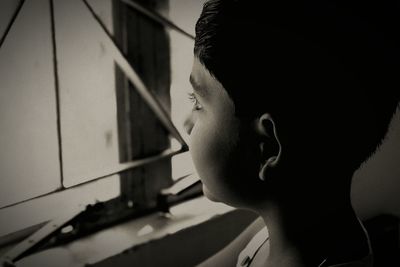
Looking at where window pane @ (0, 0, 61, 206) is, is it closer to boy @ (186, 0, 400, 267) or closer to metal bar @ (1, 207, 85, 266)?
metal bar @ (1, 207, 85, 266)

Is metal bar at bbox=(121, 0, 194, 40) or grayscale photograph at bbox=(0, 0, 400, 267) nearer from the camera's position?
grayscale photograph at bbox=(0, 0, 400, 267)

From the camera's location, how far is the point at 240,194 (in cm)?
79

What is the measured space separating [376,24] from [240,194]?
1.03 feet

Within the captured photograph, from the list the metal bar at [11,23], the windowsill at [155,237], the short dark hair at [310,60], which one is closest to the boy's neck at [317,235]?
the short dark hair at [310,60]

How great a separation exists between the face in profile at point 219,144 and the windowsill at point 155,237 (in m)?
0.47

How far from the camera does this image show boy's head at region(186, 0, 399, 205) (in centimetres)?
68

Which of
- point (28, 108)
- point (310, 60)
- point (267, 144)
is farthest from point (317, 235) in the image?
point (28, 108)

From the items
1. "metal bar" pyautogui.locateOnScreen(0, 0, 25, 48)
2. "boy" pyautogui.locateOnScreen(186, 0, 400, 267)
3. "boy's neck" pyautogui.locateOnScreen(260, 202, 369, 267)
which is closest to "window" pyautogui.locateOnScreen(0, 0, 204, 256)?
"metal bar" pyautogui.locateOnScreen(0, 0, 25, 48)

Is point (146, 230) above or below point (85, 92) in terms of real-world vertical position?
below

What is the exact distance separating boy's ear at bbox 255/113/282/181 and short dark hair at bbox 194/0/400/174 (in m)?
0.01

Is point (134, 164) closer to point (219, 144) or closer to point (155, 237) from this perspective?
point (155, 237)

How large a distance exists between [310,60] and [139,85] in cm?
64

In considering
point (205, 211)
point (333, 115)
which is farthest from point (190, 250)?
point (333, 115)

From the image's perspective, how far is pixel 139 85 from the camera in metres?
1.25
